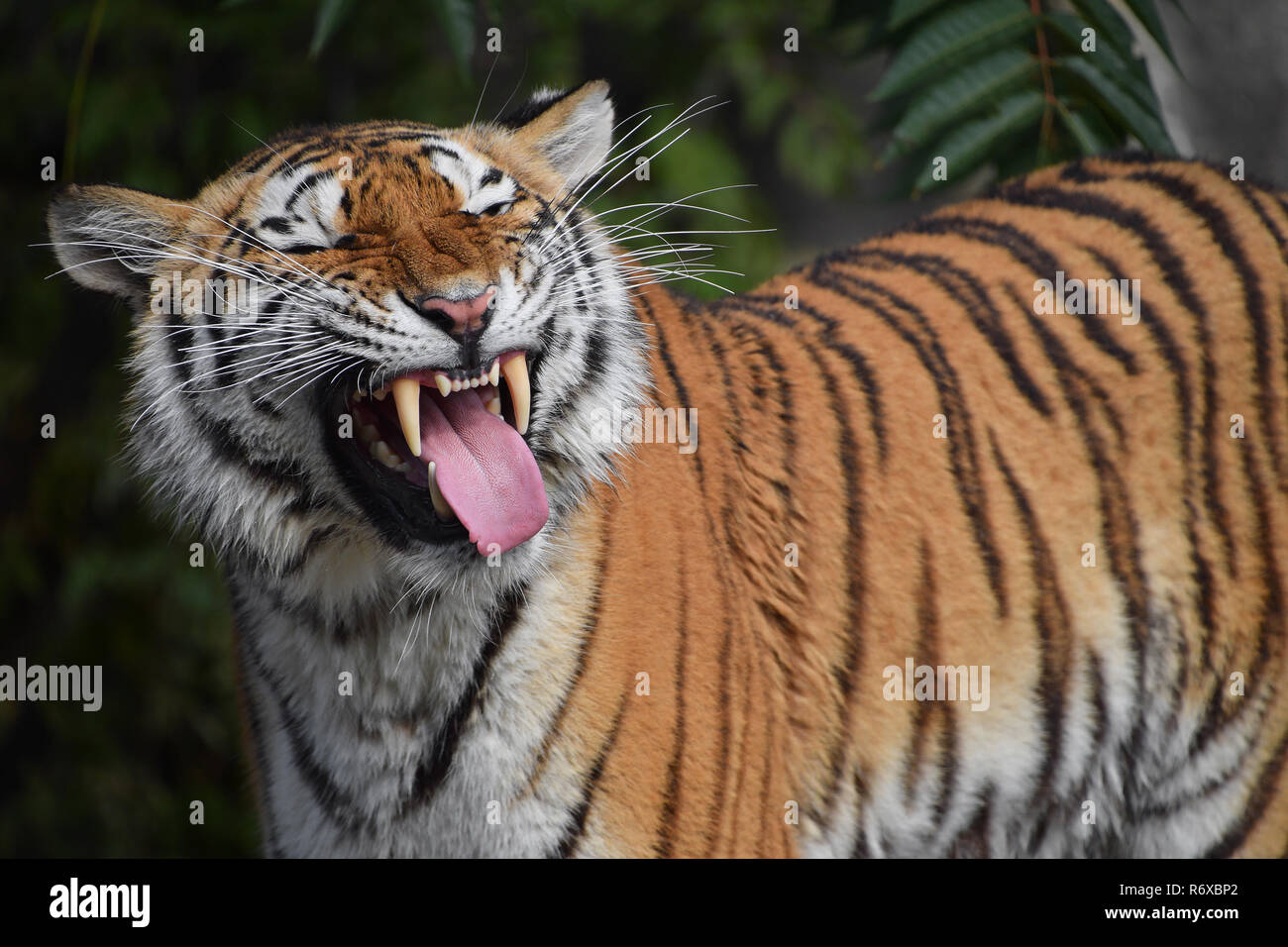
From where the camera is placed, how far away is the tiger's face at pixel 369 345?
65.3 inches

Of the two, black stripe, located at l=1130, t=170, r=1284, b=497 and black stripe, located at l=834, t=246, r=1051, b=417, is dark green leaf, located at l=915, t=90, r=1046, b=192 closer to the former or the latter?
black stripe, located at l=834, t=246, r=1051, b=417

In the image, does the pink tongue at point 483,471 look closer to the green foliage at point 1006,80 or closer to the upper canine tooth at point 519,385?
the upper canine tooth at point 519,385

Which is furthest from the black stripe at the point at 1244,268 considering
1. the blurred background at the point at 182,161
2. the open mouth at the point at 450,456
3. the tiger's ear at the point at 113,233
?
the tiger's ear at the point at 113,233

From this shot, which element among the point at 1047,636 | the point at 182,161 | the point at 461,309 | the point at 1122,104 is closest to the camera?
the point at 461,309

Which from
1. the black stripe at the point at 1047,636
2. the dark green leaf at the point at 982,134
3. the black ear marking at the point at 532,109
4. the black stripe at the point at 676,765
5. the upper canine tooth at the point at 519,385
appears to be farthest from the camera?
the dark green leaf at the point at 982,134

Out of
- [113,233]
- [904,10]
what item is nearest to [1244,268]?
[904,10]

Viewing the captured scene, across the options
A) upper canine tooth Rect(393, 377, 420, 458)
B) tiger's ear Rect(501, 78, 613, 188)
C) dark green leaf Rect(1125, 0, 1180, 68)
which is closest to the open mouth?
upper canine tooth Rect(393, 377, 420, 458)

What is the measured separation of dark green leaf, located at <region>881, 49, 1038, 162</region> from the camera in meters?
2.43

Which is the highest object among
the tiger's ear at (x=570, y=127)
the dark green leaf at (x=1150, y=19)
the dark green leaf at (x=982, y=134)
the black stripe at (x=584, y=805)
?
the dark green leaf at (x=1150, y=19)

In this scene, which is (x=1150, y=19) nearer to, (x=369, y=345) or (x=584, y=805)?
(x=369, y=345)

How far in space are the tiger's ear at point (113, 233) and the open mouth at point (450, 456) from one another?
42 cm

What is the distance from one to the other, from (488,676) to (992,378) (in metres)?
1.08

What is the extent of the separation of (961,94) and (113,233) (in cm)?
151

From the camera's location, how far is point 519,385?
5.66ft
